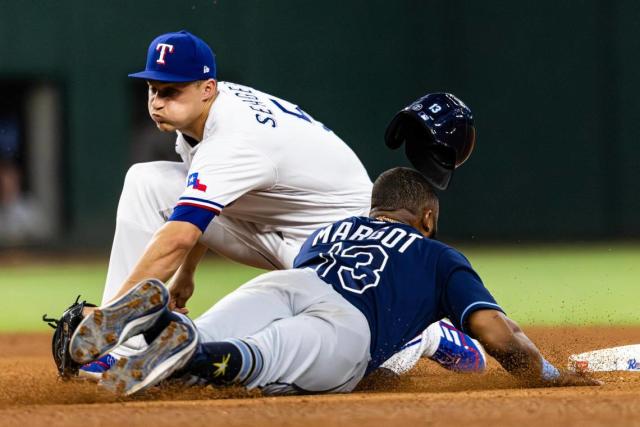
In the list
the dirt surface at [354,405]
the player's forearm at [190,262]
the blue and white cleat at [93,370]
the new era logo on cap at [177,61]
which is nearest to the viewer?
the dirt surface at [354,405]

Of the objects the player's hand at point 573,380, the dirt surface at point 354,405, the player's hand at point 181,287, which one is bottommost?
the player's hand at point 181,287

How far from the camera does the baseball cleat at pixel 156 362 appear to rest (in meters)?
2.78

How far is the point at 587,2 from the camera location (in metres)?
11.3

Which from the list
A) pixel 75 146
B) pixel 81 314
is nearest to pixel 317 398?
pixel 81 314

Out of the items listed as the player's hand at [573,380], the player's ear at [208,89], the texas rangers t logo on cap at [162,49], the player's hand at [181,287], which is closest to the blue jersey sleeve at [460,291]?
the player's hand at [573,380]

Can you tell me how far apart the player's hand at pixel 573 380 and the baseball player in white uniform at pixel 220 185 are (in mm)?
757

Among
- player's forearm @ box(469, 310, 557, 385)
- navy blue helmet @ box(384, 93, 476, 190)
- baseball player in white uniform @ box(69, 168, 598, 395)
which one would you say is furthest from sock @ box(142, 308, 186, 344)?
navy blue helmet @ box(384, 93, 476, 190)

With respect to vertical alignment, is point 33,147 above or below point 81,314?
below

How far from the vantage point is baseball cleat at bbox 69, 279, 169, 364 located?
2.76 metres

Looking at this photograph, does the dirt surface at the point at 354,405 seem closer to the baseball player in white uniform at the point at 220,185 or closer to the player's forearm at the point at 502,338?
the player's forearm at the point at 502,338

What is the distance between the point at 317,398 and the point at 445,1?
892 centimetres

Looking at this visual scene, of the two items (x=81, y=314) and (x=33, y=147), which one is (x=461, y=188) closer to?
(x=33, y=147)

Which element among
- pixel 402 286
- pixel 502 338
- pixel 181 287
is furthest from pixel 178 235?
pixel 502 338

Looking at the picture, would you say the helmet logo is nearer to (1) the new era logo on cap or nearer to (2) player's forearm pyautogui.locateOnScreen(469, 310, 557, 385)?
(1) the new era logo on cap
